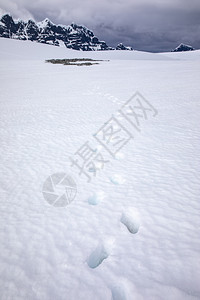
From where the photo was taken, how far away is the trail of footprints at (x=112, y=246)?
1.21m

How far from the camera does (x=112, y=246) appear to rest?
1481 mm

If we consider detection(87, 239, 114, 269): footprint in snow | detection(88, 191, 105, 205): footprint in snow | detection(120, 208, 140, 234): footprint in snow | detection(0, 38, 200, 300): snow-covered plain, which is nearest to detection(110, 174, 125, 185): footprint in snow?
detection(0, 38, 200, 300): snow-covered plain

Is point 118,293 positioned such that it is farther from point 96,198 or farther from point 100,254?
point 96,198

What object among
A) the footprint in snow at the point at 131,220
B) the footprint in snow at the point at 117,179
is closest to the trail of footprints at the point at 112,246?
the footprint in snow at the point at 131,220

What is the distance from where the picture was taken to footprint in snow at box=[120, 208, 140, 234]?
64.1 inches

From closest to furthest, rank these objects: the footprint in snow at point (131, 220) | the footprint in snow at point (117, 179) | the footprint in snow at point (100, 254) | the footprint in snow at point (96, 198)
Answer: the footprint in snow at point (100, 254) → the footprint in snow at point (131, 220) → the footprint in snow at point (96, 198) → the footprint in snow at point (117, 179)

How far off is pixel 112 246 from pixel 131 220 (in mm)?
323

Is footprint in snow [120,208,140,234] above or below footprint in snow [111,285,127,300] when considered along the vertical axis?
above

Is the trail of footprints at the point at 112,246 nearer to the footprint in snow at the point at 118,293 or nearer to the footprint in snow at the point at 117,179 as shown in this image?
the footprint in snow at the point at 118,293

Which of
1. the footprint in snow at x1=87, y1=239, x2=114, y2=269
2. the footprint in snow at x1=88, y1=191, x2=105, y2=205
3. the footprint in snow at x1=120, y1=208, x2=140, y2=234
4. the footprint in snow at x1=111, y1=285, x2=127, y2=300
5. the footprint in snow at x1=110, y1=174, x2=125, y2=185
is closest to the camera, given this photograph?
the footprint in snow at x1=111, y1=285, x2=127, y2=300

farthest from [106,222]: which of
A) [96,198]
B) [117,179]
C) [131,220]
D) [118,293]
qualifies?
[117,179]

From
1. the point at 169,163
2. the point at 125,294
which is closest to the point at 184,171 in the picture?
the point at 169,163

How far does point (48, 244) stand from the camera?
1532 millimetres

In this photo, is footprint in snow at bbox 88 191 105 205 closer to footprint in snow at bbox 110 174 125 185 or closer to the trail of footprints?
the trail of footprints
